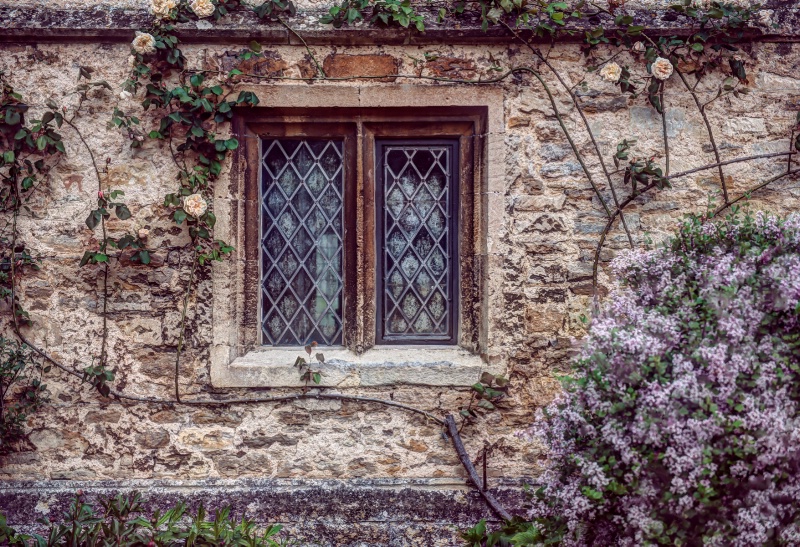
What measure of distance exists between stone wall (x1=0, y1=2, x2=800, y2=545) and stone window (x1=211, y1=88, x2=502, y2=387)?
172 millimetres

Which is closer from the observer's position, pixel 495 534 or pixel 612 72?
pixel 495 534

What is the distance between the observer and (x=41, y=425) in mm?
3707

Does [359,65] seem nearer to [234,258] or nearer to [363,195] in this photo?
[363,195]

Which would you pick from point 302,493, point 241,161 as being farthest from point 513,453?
point 241,161

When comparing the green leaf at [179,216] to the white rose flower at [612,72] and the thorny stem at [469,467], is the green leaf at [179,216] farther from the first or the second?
the white rose flower at [612,72]

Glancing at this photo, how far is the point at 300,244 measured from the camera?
12.9 feet

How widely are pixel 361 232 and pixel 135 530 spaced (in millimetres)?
1906

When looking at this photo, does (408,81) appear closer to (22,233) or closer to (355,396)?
(355,396)

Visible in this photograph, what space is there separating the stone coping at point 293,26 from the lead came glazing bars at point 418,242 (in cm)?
60

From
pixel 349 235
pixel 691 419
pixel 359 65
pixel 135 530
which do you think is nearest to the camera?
pixel 691 419

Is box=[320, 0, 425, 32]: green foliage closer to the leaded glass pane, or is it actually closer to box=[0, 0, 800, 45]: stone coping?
box=[0, 0, 800, 45]: stone coping

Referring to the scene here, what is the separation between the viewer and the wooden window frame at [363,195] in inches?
150

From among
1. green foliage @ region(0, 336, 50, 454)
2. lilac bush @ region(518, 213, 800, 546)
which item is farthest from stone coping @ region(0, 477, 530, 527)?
lilac bush @ region(518, 213, 800, 546)

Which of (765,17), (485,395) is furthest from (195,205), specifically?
(765,17)
